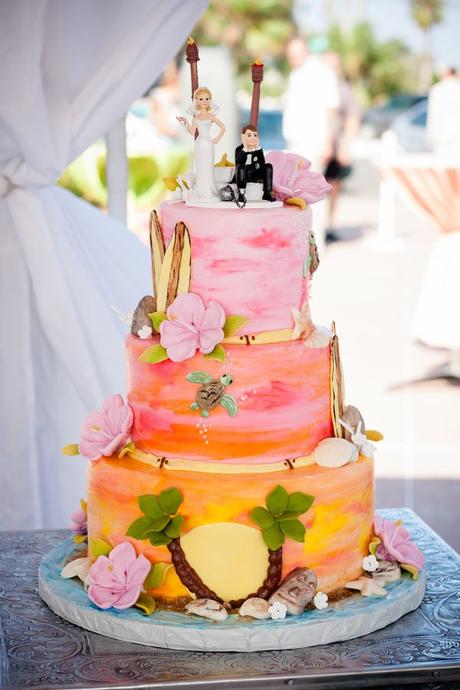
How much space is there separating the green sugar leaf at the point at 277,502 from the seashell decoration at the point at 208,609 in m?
0.22

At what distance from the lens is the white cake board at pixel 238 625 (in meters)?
2.33

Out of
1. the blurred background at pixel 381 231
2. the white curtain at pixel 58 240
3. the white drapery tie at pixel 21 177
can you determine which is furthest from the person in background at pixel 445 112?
the white drapery tie at pixel 21 177

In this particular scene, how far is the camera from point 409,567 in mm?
2637

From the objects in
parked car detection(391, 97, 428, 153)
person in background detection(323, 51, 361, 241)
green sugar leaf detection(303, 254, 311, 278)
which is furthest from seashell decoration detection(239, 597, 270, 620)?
parked car detection(391, 97, 428, 153)

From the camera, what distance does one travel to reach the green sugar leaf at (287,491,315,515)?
2404 mm

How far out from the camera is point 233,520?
7.93 ft

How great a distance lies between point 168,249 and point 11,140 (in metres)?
1.09

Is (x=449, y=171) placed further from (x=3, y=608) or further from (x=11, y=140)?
(x=3, y=608)

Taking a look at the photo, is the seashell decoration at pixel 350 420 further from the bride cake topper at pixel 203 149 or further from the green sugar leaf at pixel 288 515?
the bride cake topper at pixel 203 149

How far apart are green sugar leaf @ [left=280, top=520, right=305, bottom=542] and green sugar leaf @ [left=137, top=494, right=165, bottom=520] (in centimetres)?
25

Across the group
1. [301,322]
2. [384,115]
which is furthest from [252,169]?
[384,115]

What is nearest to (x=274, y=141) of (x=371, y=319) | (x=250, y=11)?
(x=371, y=319)

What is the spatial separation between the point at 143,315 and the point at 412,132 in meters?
15.3

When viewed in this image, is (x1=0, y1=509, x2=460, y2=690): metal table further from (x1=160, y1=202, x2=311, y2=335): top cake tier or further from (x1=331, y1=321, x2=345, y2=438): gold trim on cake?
(x1=160, y1=202, x2=311, y2=335): top cake tier
